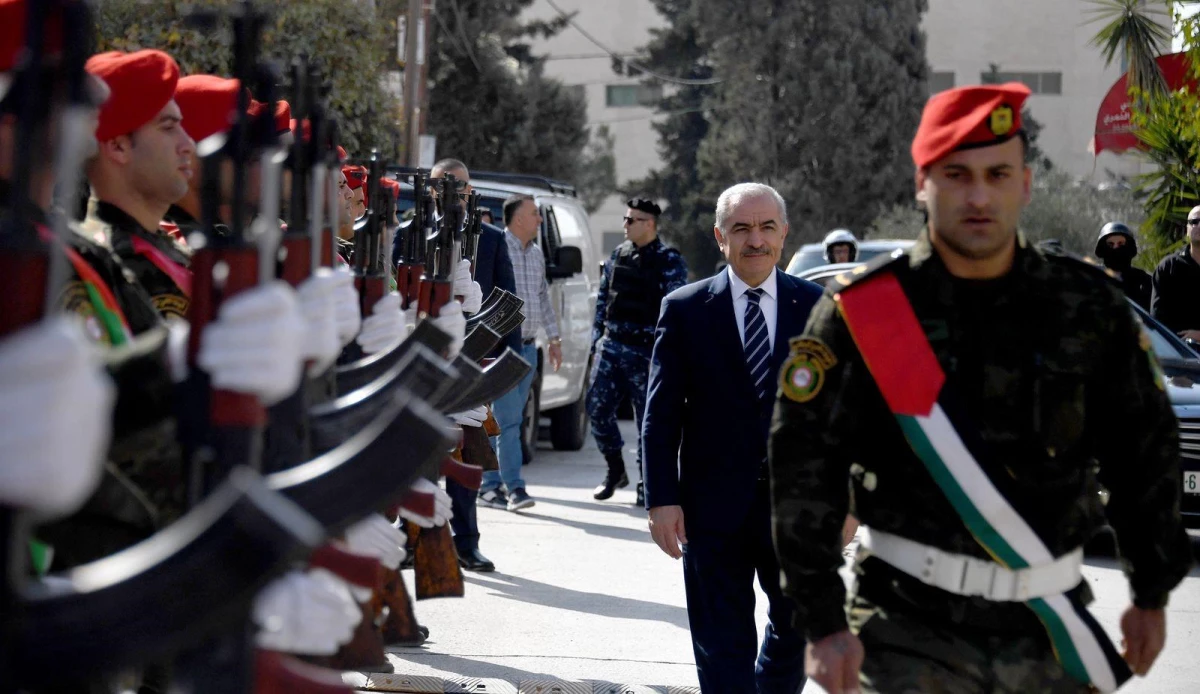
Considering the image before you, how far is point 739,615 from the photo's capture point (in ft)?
17.0

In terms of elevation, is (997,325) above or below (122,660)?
above

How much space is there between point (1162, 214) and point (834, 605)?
471 inches

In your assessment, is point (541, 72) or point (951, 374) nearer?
point (951, 374)

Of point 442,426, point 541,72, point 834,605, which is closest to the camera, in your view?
point 442,426

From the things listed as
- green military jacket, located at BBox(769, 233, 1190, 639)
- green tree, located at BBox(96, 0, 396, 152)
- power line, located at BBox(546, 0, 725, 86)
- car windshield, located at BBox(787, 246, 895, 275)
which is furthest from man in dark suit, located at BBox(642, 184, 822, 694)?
power line, located at BBox(546, 0, 725, 86)

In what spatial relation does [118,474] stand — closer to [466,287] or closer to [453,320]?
[453,320]

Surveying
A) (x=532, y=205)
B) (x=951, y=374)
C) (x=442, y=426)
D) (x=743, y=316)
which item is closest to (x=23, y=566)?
(x=442, y=426)

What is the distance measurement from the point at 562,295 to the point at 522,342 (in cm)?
254

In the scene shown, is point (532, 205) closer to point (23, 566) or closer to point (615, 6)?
point (23, 566)

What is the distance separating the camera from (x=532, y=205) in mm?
11141

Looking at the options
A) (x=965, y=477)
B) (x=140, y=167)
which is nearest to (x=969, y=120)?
(x=965, y=477)

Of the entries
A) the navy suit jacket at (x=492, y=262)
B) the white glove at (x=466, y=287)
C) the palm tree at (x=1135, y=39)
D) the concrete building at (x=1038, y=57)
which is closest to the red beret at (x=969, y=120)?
the white glove at (x=466, y=287)

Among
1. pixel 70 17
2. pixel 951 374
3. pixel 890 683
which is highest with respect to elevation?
pixel 70 17

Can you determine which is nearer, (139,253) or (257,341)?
(257,341)
